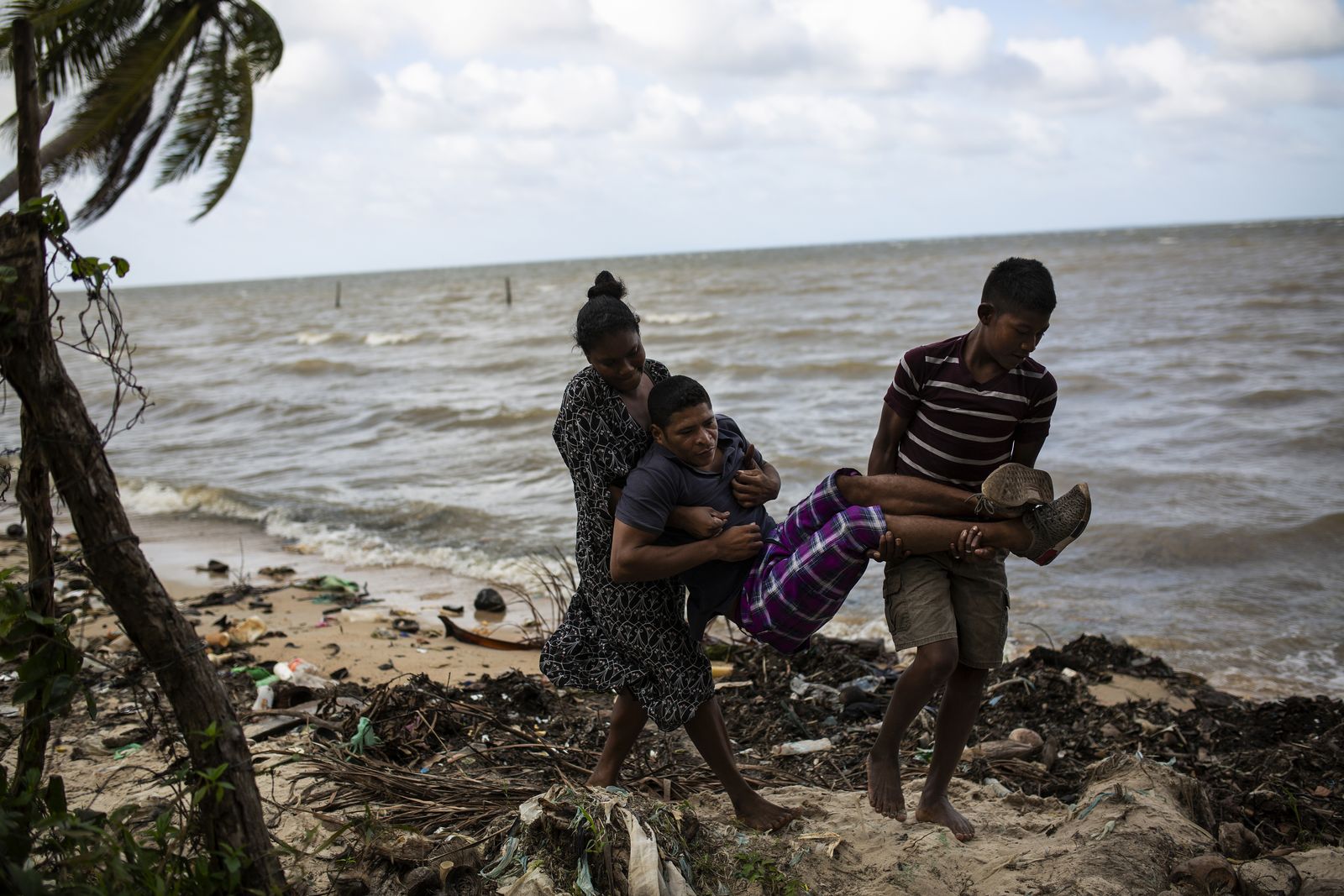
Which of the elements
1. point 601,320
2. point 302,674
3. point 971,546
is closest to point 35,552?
point 601,320

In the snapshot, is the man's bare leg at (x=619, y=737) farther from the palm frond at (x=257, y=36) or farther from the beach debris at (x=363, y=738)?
the palm frond at (x=257, y=36)

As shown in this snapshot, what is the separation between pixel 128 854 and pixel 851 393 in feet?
38.4

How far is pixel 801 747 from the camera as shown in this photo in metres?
3.96

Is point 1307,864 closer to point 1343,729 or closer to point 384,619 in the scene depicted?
point 1343,729

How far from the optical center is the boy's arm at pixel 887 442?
2967 mm

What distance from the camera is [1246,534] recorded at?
7023 millimetres

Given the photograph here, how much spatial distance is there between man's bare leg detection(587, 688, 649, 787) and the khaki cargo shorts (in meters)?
0.77

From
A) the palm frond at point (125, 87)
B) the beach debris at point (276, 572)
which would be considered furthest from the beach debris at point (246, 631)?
the palm frond at point (125, 87)

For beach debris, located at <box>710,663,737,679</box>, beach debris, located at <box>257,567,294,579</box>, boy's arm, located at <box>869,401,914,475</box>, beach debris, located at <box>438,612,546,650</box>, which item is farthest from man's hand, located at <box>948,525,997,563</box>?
beach debris, located at <box>257,567,294,579</box>

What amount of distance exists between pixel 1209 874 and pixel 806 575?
52.3 inches

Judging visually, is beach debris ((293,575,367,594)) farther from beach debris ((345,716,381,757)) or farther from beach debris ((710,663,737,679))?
beach debris ((345,716,381,757))

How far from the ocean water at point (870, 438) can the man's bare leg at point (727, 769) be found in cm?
248

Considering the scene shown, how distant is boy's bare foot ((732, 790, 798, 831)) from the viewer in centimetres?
295

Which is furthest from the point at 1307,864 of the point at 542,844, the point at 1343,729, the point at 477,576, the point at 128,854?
the point at 477,576
